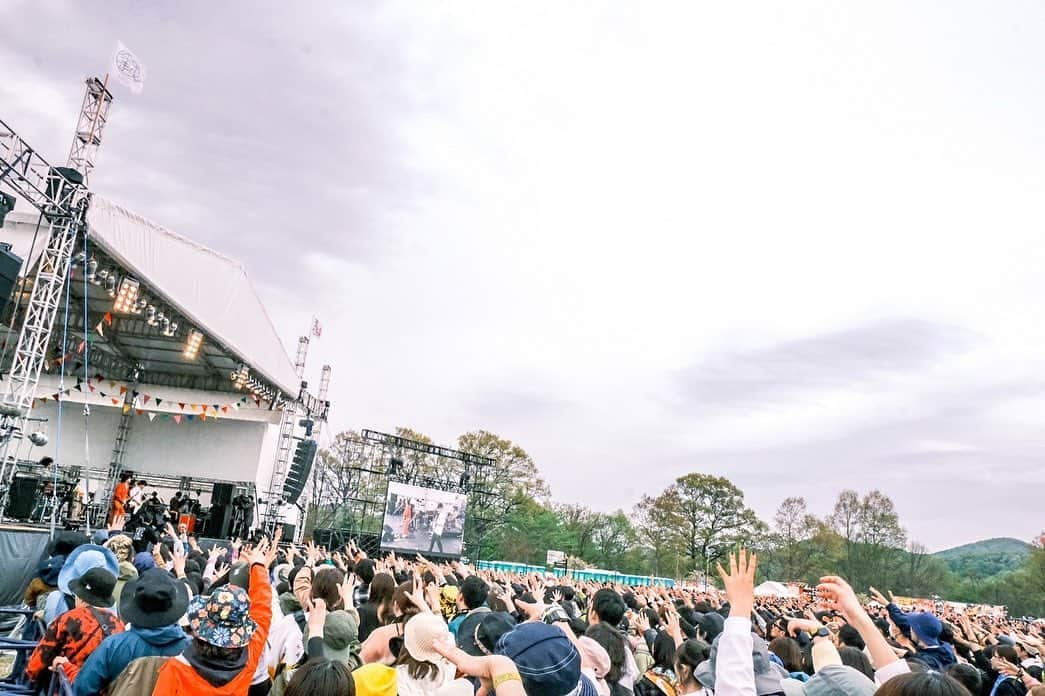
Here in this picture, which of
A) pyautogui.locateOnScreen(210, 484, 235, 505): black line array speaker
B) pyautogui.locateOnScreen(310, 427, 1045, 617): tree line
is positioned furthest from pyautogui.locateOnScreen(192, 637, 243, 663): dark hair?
pyautogui.locateOnScreen(310, 427, 1045, 617): tree line

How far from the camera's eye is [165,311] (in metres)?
14.0

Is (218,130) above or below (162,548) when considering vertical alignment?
above

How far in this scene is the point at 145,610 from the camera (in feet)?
8.55

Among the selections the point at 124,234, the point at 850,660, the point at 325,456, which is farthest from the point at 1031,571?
the point at 124,234

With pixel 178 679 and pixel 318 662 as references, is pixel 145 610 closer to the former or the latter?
pixel 178 679

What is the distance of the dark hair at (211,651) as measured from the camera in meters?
2.18

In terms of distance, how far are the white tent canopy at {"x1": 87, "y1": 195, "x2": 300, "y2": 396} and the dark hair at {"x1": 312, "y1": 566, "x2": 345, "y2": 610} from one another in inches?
379

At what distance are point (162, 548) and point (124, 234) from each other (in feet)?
22.7

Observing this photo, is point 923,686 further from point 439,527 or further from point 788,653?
point 439,527

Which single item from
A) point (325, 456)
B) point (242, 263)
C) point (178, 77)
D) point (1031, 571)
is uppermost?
point (178, 77)

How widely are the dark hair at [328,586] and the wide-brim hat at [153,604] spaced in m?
0.78

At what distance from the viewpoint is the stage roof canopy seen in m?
11.1

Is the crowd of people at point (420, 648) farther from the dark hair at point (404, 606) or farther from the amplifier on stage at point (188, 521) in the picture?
the amplifier on stage at point (188, 521)

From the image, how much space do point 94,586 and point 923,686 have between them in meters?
3.53
